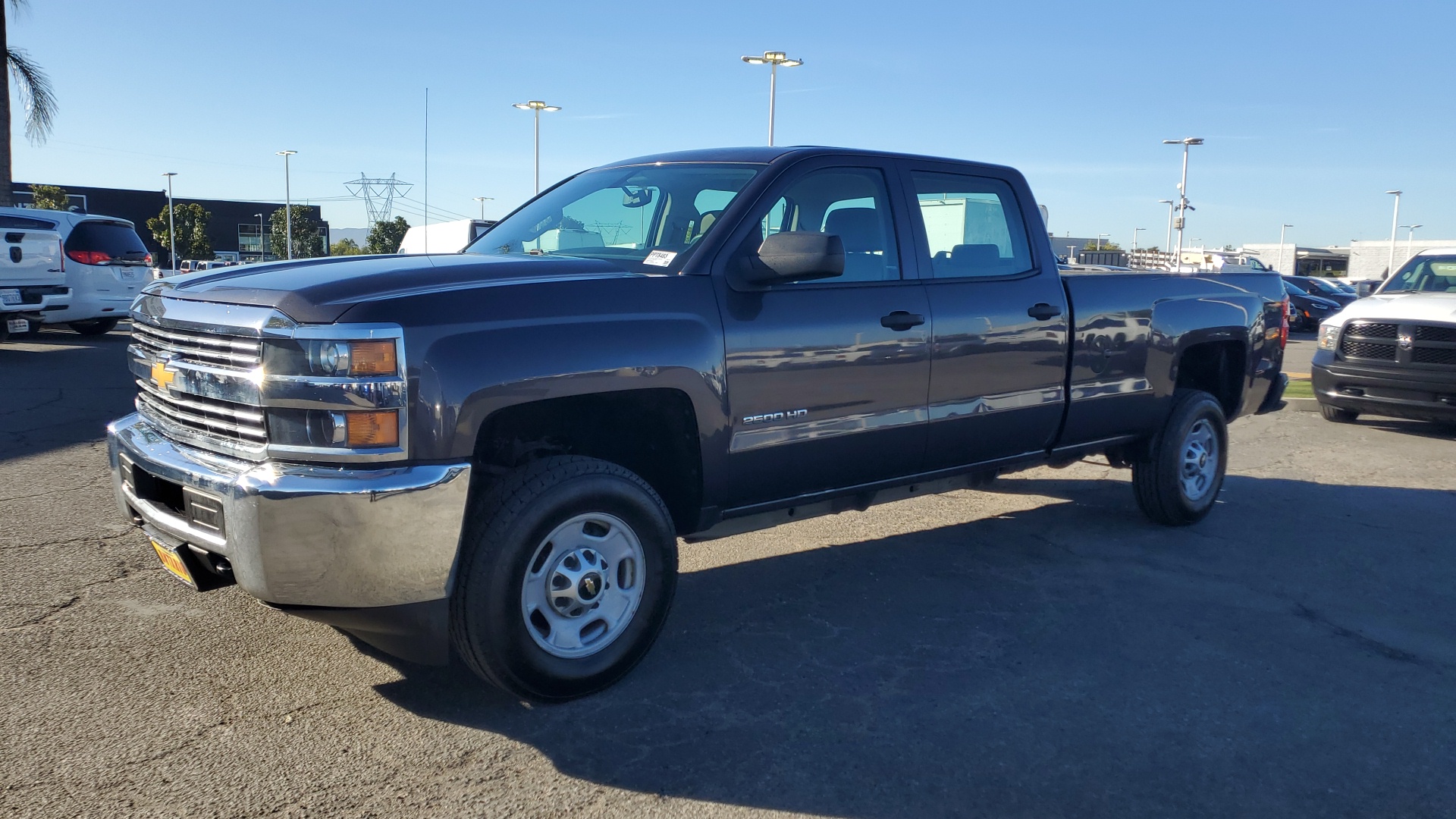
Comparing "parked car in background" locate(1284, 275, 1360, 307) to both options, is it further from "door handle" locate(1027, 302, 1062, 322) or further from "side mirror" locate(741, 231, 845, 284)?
"side mirror" locate(741, 231, 845, 284)

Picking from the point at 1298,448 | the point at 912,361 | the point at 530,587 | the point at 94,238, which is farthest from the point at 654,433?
the point at 94,238

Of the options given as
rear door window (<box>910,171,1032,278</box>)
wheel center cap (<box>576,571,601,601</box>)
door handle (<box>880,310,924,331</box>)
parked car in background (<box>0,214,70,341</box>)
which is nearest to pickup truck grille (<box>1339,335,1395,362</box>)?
rear door window (<box>910,171,1032,278</box>)

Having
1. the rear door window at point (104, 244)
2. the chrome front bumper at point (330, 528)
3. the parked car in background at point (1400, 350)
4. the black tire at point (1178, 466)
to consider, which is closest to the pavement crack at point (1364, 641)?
the black tire at point (1178, 466)

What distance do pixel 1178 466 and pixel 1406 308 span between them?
18.3 feet

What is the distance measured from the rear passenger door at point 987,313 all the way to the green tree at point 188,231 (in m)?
78.3

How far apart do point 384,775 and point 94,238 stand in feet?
47.9

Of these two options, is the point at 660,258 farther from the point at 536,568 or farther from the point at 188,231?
the point at 188,231

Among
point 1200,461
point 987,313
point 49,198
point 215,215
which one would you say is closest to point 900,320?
point 987,313

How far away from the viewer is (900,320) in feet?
14.7

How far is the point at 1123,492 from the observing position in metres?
7.46

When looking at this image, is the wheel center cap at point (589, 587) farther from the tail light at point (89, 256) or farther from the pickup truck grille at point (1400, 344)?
the tail light at point (89, 256)

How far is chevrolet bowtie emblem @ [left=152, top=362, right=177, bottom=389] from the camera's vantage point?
355 centimetres

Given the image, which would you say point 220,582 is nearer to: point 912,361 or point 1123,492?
point 912,361


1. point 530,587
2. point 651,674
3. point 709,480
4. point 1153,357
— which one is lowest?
point 651,674
